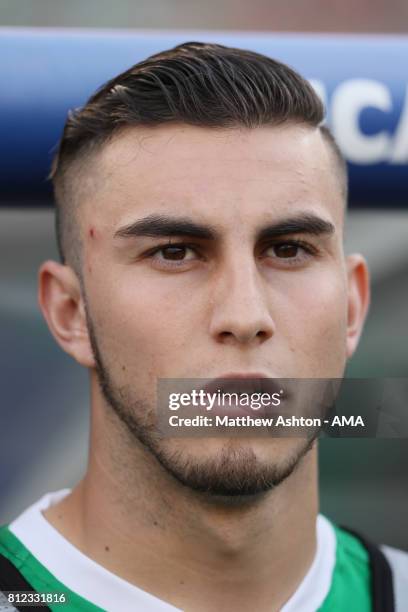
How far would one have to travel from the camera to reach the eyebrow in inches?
65.5

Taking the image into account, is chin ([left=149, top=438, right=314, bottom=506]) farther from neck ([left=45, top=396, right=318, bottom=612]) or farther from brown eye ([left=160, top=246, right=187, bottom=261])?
brown eye ([left=160, top=246, right=187, bottom=261])

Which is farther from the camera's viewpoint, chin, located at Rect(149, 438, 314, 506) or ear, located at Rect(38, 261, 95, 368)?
ear, located at Rect(38, 261, 95, 368)

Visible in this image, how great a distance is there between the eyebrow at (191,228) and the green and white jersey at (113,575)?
2.38ft

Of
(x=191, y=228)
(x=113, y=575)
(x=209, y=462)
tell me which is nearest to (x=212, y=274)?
(x=191, y=228)

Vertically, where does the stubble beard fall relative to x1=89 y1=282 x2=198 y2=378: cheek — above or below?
below

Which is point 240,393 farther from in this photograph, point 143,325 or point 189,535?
point 189,535

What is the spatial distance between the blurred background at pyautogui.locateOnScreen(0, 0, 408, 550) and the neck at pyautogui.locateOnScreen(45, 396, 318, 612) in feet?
1.56

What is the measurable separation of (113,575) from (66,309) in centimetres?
60

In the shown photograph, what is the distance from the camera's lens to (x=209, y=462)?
1.61 metres

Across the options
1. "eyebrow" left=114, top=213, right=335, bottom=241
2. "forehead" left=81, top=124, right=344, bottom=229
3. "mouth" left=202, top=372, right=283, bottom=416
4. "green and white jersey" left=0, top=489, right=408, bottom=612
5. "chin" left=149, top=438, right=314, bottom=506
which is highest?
"forehead" left=81, top=124, right=344, bottom=229

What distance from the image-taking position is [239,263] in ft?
5.34

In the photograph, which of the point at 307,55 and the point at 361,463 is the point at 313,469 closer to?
the point at 361,463

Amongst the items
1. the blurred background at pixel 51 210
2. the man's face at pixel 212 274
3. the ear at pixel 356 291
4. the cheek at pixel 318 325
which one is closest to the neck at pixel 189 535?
the man's face at pixel 212 274

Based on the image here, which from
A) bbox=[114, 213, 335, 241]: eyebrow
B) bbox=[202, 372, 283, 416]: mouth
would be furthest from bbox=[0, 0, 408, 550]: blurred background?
bbox=[202, 372, 283, 416]: mouth
